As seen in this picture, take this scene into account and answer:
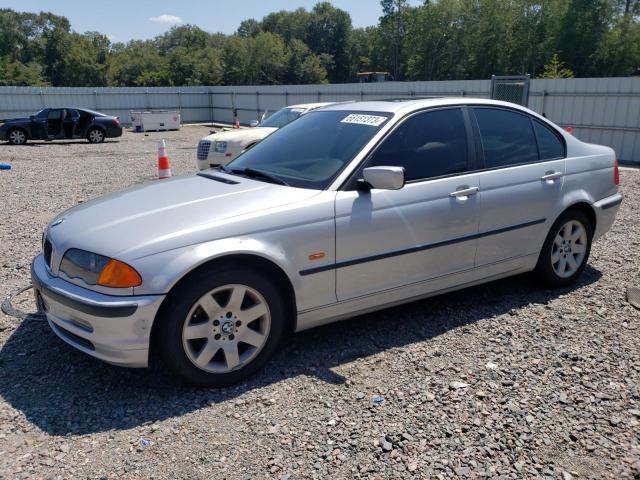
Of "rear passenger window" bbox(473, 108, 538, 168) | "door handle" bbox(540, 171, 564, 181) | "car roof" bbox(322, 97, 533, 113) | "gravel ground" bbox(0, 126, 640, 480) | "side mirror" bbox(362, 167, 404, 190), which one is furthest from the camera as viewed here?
"door handle" bbox(540, 171, 564, 181)

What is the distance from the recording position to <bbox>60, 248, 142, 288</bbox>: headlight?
9.80ft

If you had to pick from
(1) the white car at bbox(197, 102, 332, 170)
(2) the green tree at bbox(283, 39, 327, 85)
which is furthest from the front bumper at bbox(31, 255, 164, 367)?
(2) the green tree at bbox(283, 39, 327, 85)

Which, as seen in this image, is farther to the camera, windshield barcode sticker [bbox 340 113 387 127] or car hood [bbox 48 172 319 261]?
windshield barcode sticker [bbox 340 113 387 127]

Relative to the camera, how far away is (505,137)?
452 cm

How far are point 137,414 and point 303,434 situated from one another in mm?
954

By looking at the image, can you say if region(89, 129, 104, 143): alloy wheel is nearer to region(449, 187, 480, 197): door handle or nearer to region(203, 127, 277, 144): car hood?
region(203, 127, 277, 144): car hood

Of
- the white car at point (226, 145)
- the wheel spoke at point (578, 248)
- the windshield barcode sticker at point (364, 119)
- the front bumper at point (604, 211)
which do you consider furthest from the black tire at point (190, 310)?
the white car at point (226, 145)

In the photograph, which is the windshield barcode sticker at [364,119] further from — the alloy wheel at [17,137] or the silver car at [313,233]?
the alloy wheel at [17,137]

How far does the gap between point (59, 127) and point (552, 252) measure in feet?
65.6

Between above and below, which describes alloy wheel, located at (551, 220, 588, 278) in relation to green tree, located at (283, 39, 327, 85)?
below

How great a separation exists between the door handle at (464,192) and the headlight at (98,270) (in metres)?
2.28

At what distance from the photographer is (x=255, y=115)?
2961 cm

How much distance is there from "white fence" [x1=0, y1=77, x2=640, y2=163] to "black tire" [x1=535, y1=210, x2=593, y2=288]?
37.3 feet

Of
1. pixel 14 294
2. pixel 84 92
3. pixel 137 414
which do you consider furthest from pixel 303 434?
pixel 84 92
